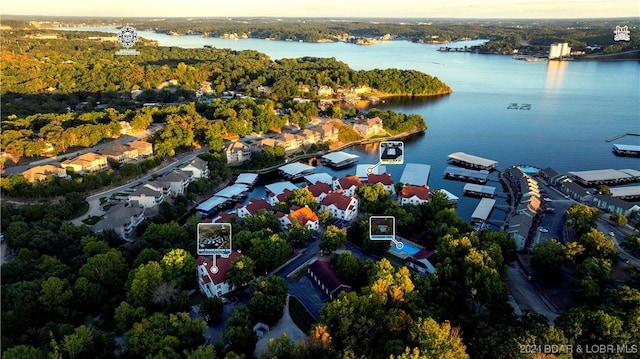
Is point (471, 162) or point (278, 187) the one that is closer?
point (278, 187)

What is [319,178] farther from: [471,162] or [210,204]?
[471,162]

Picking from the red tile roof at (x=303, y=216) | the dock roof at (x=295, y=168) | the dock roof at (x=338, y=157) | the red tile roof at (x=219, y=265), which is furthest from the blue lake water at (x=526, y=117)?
the red tile roof at (x=219, y=265)

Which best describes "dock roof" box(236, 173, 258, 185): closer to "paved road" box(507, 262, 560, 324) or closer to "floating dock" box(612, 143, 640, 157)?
"paved road" box(507, 262, 560, 324)

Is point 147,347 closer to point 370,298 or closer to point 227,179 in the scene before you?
point 370,298

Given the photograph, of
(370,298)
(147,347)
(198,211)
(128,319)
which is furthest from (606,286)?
(198,211)

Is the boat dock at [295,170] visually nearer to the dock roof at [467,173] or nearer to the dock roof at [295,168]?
the dock roof at [295,168]

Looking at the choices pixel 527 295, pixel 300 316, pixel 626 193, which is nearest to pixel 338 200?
pixel 300 316
